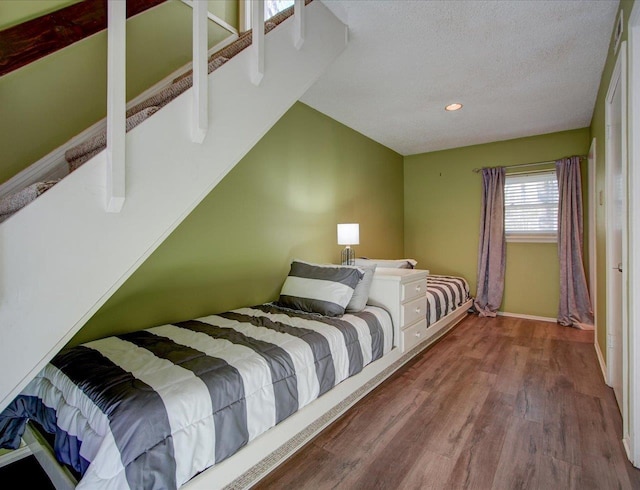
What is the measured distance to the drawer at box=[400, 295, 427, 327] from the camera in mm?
2664

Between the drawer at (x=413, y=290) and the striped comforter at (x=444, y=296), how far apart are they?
351 millimetres

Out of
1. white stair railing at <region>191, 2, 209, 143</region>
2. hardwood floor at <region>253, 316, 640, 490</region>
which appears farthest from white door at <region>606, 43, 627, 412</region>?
white stair railing at <region>191, 2, 209, 143</region>

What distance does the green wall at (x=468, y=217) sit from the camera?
4324mm

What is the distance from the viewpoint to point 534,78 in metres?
2.85

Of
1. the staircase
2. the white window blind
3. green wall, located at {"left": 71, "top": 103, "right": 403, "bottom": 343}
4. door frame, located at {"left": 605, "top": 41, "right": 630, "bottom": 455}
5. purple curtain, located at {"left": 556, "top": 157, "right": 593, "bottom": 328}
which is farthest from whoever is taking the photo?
purple curtain, located at {"left": 556, "top": 157, "right": 593, "bottom": 328}

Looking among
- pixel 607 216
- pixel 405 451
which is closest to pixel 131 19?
pixel 405 451

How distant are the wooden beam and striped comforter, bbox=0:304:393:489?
151 centimetres

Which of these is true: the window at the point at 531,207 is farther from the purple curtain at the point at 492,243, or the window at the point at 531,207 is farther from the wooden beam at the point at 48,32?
the wooden beam at the point at 48,32

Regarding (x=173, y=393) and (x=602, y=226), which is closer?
(x=173, y=393)

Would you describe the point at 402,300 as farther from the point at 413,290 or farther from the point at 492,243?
the point at 492,243

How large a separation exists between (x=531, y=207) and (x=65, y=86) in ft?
16.2

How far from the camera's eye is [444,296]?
3.68 meters

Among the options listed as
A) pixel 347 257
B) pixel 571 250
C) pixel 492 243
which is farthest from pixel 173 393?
pixel 571 250

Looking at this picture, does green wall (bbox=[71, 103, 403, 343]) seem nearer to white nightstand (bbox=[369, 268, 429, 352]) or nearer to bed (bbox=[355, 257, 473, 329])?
bed (bbox=[355, 257, 473, 329])
